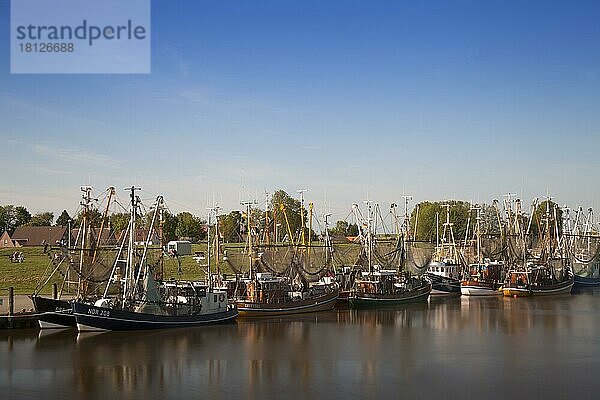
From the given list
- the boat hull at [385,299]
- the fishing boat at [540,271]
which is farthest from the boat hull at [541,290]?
the boat hull at [385,299]

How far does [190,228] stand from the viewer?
107 m

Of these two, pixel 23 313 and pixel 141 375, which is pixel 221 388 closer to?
pixel 141 375

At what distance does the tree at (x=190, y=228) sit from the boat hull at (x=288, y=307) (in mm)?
52760

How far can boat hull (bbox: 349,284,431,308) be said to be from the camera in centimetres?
5644

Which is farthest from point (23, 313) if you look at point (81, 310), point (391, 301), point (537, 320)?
point (537, 320)

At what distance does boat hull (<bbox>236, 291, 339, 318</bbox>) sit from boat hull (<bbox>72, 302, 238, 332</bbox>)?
238 inches

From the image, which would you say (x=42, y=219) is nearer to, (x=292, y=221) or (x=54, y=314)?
(x=292, y=221)

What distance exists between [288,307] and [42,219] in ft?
335

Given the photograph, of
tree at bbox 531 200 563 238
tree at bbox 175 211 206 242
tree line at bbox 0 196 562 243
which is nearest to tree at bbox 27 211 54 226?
tree line at bbox 0 196 562 243

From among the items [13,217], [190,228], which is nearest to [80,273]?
[190,228]

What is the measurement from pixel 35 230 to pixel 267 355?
3200 inches

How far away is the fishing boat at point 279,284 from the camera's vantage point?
5000 cm

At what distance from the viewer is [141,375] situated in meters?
31.3

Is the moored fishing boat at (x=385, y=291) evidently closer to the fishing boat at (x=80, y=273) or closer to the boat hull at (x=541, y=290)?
the boat hull at (x=541, y=290)
